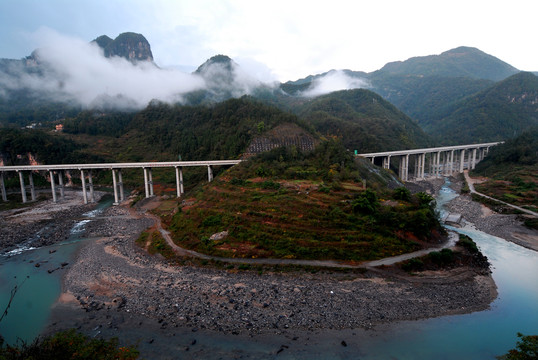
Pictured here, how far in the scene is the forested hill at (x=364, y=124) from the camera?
105900 mm

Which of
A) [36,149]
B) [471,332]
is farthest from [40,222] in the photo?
[471,332]

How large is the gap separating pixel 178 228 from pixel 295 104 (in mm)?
161638

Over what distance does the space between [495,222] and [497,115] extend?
12760 centimetres

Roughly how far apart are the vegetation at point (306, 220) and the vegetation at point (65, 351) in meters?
17.5

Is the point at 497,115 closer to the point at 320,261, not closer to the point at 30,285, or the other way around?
the point at 320,261

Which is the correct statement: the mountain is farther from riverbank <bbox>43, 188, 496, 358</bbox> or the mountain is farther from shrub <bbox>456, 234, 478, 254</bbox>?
riverbank <bbox>43, 188, 496, 358</bbox>

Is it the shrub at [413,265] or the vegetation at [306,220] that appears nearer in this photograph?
the shrub at [413,265]

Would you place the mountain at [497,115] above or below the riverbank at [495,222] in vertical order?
above

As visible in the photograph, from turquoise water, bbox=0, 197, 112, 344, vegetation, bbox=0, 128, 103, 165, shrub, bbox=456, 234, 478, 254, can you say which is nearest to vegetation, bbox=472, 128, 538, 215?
shrub, bbox=456, 234, 478, 254

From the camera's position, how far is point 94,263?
35844mm

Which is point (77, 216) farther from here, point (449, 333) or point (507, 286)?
point (507, 286)

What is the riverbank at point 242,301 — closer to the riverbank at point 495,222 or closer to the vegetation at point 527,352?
the vegetation at point 527,352

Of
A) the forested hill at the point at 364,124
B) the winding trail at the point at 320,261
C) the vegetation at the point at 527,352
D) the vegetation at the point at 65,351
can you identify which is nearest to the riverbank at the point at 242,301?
the winding trail at the point at 320,261

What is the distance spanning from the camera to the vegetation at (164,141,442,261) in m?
34.8
